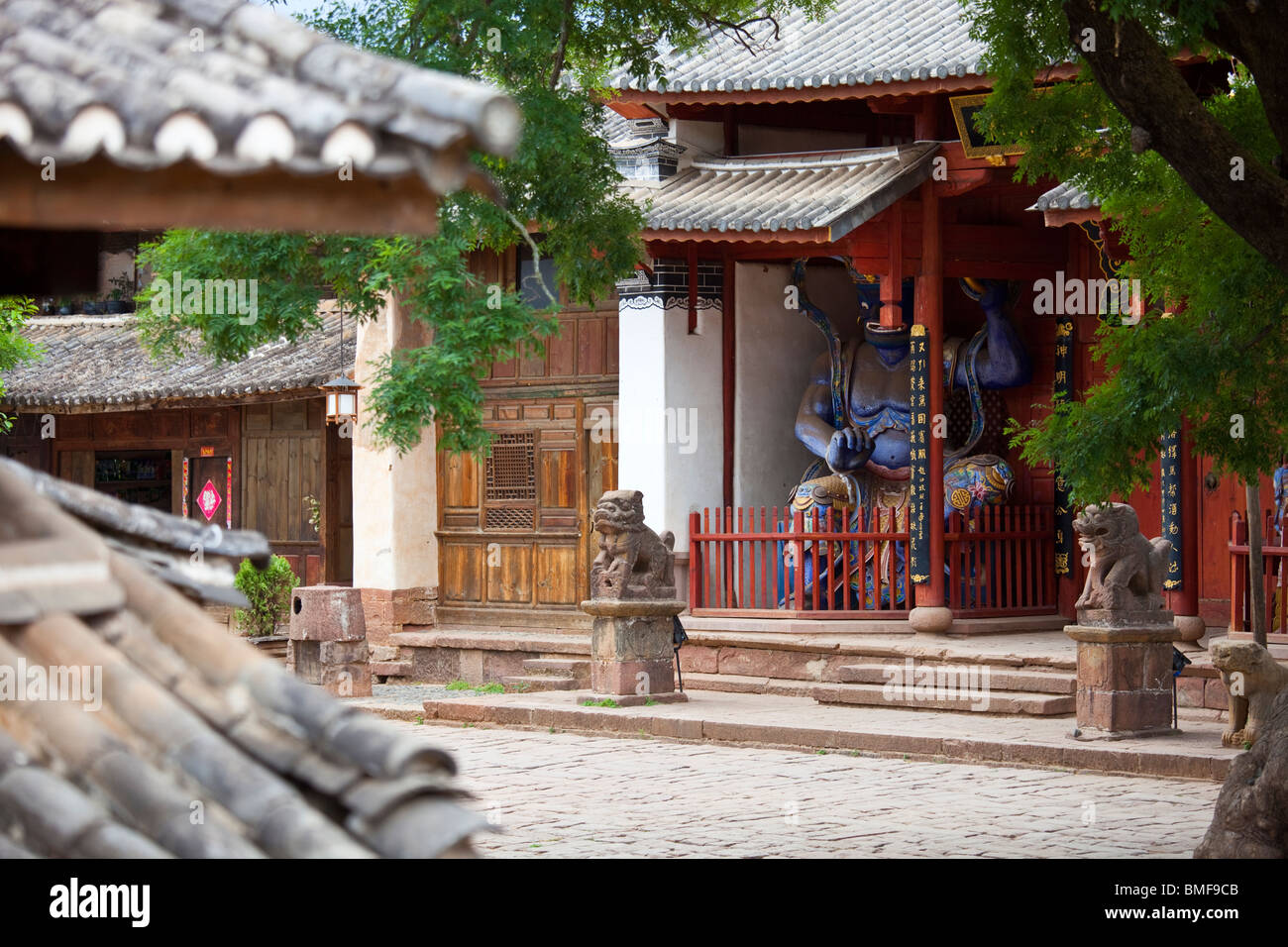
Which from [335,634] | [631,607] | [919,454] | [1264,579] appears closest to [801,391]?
[919,454]

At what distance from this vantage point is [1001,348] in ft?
52.8

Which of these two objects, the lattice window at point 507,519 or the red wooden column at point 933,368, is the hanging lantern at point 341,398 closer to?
the lattice window at point 507,519

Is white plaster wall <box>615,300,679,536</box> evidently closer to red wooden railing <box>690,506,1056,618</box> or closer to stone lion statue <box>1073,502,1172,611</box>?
red wooden railing <box>690,506,1056,618</box>

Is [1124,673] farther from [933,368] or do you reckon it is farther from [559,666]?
[559,666]

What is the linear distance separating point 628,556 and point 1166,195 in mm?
6399

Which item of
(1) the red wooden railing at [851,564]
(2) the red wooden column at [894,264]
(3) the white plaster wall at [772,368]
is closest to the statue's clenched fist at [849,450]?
(1) the red wooden railing at [851,564]

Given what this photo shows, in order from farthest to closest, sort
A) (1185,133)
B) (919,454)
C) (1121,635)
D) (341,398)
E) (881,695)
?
(341,398) < (919,454) < (881,695) < (1121,635) < (1185,133)

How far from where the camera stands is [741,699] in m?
14.6

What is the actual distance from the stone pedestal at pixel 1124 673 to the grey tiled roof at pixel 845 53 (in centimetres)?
484

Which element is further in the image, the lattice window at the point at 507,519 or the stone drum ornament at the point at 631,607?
the lattice window at the point at 507,519

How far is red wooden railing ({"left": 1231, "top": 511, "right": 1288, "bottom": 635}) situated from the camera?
12938mm

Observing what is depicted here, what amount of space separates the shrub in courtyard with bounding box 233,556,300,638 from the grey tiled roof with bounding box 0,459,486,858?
1663cm

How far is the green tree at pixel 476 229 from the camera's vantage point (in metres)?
10.1

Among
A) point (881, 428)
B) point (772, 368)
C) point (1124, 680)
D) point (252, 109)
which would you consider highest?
point (772, 368)
